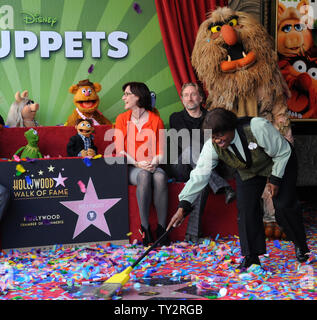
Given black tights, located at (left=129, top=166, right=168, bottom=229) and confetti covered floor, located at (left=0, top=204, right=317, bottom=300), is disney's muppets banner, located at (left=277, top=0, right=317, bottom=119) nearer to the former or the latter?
confetti covered floor, located at (left=0, top=204, right=317, bottom=300)

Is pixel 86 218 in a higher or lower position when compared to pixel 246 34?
lower

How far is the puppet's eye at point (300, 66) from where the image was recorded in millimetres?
4539

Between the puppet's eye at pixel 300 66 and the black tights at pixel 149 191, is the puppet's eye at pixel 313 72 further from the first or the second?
Result: the black tights at pixel 149 191

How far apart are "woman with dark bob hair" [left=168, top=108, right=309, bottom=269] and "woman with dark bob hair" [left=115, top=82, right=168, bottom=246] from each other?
71 centimetres

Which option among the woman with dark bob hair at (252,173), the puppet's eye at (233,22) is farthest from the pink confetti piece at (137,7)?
the woman with dark bob hair at (252,173)

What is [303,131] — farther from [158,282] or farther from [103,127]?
[158,282]

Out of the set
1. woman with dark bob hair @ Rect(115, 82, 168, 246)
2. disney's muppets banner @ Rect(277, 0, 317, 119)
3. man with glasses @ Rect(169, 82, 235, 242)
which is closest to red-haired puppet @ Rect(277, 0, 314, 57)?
disney's muppets banner @ Rect(277, 0, 317, 119)

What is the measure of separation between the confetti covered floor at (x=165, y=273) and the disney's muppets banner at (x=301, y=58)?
5.50 feet

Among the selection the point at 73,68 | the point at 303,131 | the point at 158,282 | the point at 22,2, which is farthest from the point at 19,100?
the point at 303,131

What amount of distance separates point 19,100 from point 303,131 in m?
2.70

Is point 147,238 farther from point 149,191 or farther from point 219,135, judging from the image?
point 219,135

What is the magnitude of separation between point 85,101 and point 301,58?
216cm

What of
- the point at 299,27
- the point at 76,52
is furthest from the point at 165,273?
the point at 299,27

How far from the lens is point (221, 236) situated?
356cm
